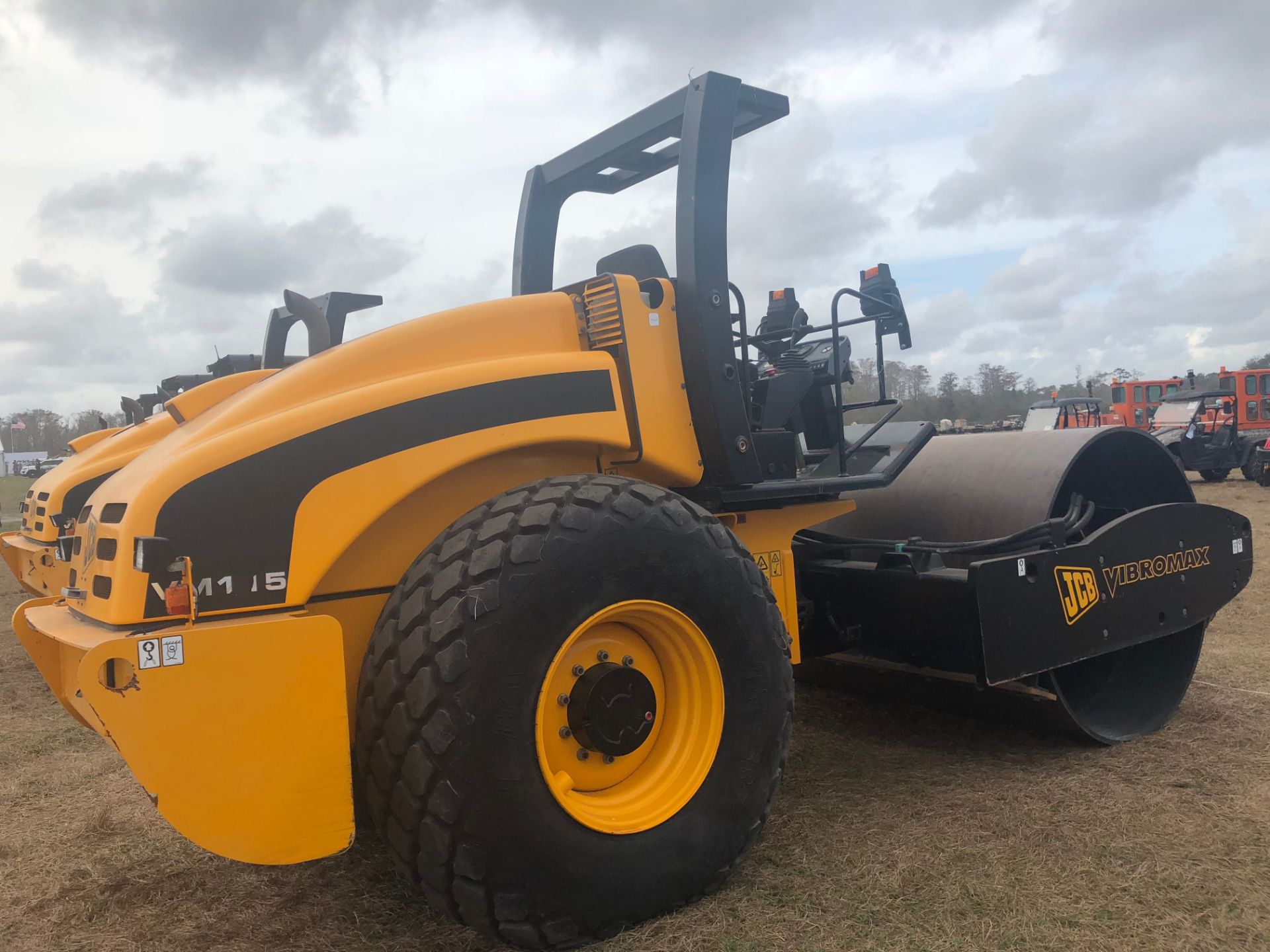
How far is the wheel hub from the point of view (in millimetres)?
2648

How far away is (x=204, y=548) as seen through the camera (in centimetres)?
242

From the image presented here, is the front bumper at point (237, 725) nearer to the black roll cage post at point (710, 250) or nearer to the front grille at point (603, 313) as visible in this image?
the front grille at point (603, 313)

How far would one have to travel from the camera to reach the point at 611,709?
2.67 metres

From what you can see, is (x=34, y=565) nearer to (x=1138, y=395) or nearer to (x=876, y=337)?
(x=876, y=337)

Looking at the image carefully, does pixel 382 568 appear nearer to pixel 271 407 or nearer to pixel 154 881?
pixel 271 407

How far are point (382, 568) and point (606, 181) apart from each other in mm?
2297

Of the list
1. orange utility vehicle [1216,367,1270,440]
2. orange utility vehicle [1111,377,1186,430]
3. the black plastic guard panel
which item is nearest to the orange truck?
orange utility vehicle [1111,377,1186,430]

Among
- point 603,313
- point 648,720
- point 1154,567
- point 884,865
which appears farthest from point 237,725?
point 1154,567

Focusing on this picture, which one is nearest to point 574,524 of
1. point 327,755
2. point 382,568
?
point 382,568

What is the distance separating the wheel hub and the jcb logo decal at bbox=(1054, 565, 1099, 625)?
6.32 ft

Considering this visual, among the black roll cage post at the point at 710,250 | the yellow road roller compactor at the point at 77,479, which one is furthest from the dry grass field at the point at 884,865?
the yellow road roller compactor at the point at 77,479

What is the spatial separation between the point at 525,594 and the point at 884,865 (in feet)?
4.95

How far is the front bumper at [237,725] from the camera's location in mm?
2152

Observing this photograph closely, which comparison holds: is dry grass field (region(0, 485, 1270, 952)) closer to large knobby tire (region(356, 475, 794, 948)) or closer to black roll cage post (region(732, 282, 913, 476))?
large knobby tire (region(356, 475, 794, 948))
